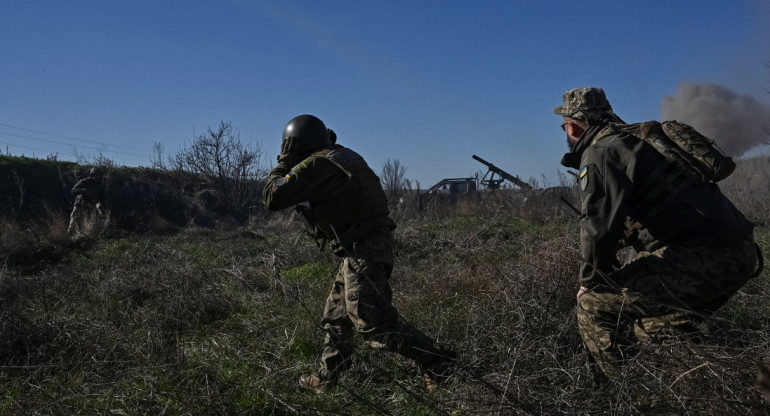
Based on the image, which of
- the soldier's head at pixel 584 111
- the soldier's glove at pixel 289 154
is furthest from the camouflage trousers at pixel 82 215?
the soldier's head at pixel 584 111

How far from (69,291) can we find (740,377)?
6.53m

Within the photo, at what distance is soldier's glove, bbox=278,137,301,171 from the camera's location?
3.68 metres

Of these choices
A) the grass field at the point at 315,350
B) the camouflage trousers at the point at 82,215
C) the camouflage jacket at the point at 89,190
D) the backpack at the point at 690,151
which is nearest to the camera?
the grass field at the point at 315,350

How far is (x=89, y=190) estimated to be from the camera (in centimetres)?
1437

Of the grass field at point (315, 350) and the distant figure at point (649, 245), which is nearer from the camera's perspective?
the grass field at point (315, 350)

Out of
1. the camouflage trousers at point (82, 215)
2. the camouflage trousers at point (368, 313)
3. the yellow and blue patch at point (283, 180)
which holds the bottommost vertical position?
the camouflage trousers at point (368, 313)

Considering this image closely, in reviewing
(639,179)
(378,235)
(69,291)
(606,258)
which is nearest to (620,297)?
(606,258)

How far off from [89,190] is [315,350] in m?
12.4

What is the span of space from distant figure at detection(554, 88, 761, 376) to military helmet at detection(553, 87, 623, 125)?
0.19 metres

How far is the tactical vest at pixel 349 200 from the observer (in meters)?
3.51

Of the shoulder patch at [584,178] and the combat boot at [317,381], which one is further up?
the shoulder patch at [584,178]

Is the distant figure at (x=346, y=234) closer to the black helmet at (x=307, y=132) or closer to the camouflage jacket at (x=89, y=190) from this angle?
the black helmet at (x=307, y=132)

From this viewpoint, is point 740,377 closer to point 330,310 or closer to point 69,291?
point 330,310

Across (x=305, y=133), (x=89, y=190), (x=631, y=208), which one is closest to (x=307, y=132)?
(x=305, y=133)
